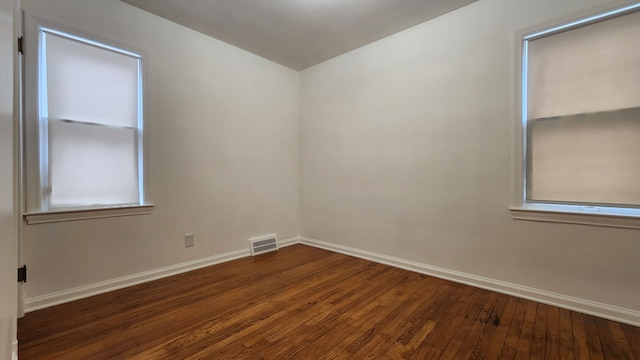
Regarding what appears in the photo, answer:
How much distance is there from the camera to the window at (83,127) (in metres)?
2.14

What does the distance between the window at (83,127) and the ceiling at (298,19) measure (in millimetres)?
695

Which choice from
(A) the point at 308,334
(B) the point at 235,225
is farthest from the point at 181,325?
(B) the point at 235,225

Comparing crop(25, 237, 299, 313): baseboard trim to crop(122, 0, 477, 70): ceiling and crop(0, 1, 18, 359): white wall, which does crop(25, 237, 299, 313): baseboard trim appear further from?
crop(122, 0, 477, 70): ceiling

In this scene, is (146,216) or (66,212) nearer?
(66,212)

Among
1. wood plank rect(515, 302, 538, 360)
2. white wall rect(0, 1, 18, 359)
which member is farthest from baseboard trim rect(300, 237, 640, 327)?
white wall rect(0, 1, 18, 359)

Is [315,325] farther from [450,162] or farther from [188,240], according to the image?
[450,162]

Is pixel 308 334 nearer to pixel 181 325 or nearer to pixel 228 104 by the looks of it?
pixel 181 325

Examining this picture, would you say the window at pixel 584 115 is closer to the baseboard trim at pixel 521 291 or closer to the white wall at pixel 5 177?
the baseboard trim at pixel 521 291

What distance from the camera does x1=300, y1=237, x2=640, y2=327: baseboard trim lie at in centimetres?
195

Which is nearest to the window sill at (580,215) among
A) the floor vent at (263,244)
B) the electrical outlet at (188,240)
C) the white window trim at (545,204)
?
the white window trim at (545,204)

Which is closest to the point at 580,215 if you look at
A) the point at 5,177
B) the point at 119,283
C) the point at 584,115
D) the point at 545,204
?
the point at 545,204

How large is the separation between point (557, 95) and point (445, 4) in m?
1.29

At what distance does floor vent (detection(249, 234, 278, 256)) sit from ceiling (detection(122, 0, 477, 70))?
2.50m

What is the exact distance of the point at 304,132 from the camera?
4117 millimetres
